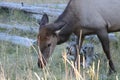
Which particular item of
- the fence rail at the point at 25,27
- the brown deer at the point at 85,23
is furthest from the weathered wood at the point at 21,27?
the brown deer at the point at 85,23

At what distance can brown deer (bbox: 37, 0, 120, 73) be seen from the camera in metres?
8.73

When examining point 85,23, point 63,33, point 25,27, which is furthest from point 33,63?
point 25,27

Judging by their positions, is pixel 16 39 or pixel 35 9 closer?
pixel 16 39

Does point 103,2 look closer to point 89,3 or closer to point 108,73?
point 89,3

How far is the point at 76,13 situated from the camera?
8.97m

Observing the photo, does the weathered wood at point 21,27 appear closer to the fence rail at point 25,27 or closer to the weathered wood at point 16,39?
the fence rail at point 25,27

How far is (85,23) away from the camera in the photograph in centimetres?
880

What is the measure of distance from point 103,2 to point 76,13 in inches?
22.9

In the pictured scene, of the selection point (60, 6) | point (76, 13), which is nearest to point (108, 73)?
point (76, 13)

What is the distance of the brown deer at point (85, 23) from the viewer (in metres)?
8.73

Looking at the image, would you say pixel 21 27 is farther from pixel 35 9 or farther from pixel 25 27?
pixel 35 9

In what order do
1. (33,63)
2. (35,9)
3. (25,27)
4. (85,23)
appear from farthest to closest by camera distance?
(35,9), (25,27), (33,63), (85,23)

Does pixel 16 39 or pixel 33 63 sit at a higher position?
pixel 33 63

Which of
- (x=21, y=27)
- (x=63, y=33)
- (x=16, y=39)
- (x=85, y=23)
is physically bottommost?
(x=21, y=27)
